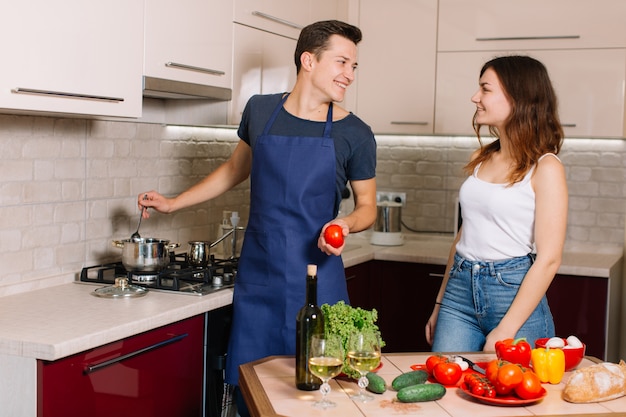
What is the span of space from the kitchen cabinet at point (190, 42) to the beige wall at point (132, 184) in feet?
1.38

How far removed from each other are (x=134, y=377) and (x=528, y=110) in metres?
1.48

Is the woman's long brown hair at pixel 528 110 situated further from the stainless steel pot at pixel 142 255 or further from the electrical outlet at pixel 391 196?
the electrical outlet at pixel 391 196

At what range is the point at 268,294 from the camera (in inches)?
113

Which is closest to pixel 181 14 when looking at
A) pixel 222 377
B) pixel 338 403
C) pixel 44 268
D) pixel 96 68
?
pixel 96 68

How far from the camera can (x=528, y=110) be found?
2.72 meters

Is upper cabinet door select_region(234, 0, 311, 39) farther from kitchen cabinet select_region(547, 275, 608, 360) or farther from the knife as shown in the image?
the knife

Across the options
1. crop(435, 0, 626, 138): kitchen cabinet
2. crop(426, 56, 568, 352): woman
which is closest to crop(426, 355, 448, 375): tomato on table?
crop(426, 56, 568, 352): woman

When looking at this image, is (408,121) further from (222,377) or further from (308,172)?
(222,377)

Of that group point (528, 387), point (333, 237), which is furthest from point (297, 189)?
point (528, 387)

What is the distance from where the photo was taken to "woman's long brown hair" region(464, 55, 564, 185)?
270 cm

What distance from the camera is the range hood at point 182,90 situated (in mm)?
2871

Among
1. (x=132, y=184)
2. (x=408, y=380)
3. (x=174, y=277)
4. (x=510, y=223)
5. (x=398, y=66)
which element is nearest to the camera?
(x=408, y=380)

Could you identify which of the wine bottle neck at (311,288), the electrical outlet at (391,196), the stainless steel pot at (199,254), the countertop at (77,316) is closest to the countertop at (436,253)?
the electrical outlet at (391,196)

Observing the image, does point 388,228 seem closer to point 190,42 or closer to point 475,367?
point 190,42
